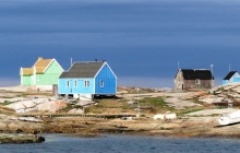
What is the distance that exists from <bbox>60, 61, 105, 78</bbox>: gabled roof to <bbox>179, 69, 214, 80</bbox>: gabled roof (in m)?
30.6

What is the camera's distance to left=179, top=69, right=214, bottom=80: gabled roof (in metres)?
129

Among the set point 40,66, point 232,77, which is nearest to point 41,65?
point 40,66

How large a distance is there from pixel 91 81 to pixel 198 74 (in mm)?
36475

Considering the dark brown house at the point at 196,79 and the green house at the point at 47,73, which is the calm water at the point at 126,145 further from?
the dark brown house at the point at 196,79

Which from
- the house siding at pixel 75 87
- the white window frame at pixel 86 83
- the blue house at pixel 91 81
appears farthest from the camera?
the white window frame at pixel 86 83

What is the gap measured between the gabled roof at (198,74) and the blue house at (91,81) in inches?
1272

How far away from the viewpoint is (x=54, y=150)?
58688 millimetres

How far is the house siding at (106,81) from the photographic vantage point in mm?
96938

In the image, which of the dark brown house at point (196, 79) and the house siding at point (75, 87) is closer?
the house siding at point (75, 87)

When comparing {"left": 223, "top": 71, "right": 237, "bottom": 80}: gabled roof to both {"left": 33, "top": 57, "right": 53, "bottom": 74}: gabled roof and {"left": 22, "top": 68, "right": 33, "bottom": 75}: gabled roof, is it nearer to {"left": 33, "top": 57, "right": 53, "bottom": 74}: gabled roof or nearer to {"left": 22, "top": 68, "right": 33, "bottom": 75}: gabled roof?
{"left": 33, "top": 57, "right": 53, "bottom": 74}: gabled roof

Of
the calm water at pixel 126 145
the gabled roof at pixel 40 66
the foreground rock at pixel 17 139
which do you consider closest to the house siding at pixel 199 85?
the gabled roof at pixel 40 66

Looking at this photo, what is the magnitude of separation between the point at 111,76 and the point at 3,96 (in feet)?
55.3

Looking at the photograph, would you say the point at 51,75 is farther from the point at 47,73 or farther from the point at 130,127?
the point at 130,127

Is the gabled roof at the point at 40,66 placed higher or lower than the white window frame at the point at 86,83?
higher
